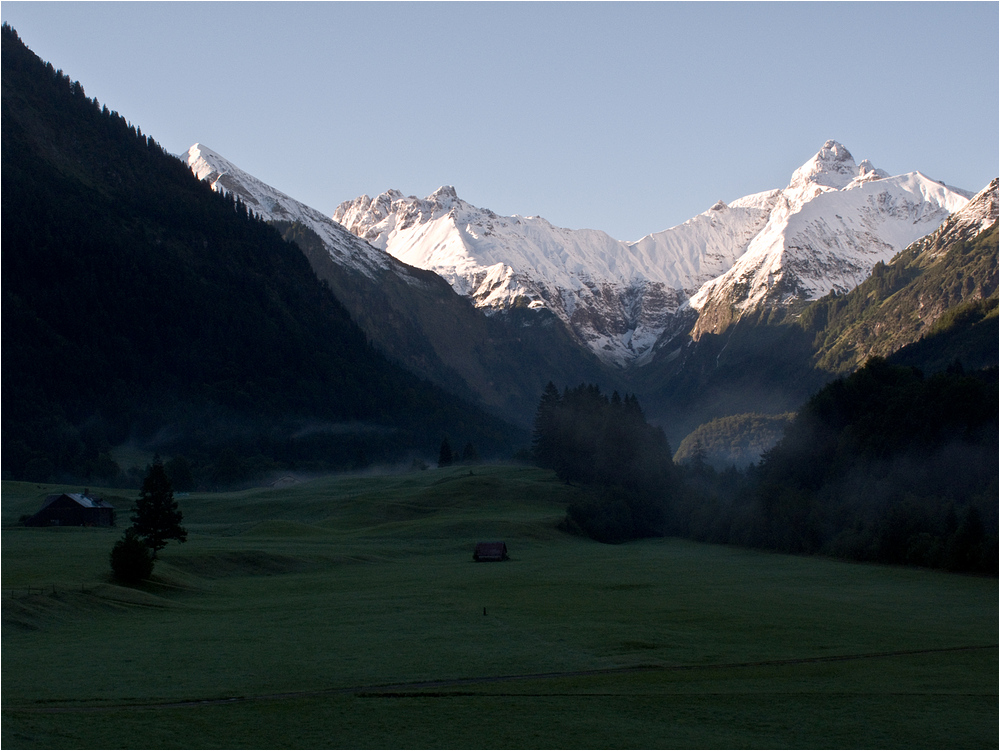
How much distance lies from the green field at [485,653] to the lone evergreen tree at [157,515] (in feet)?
11.7

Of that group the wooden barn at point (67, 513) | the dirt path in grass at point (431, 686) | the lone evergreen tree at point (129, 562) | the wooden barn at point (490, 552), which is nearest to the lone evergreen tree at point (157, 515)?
the lone evergreen tree at point (129, 562)

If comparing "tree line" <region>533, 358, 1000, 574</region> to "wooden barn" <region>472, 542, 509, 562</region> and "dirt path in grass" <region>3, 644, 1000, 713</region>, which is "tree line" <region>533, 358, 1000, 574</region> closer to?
"wooden barn" <region>472, 542, 509, 562</region>

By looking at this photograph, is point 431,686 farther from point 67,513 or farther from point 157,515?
point 67,513

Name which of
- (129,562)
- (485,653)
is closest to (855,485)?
(129,562)

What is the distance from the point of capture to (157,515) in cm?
8875

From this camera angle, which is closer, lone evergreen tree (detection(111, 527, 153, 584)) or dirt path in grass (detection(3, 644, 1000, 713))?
dirt path in grass (detection(3, 644, 1000, 713))

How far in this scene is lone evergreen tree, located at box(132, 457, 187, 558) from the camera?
8719 centimetres

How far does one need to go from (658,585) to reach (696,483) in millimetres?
83657

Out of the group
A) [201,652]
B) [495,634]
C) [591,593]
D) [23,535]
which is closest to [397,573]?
[591,593]

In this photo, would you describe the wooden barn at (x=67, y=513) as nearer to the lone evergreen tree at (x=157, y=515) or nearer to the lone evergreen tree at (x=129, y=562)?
the lone evergreen tree at (x=157, y=515)

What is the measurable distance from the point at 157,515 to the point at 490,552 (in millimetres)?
32049

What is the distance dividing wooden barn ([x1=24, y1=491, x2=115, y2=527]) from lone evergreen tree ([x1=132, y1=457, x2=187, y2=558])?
35.2m

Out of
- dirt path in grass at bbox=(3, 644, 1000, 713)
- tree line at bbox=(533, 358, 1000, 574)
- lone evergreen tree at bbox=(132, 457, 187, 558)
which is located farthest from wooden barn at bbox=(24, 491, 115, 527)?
dirt path in grass at bbox=(3, 644, 1000, 713)

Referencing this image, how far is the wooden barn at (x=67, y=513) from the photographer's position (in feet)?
397
